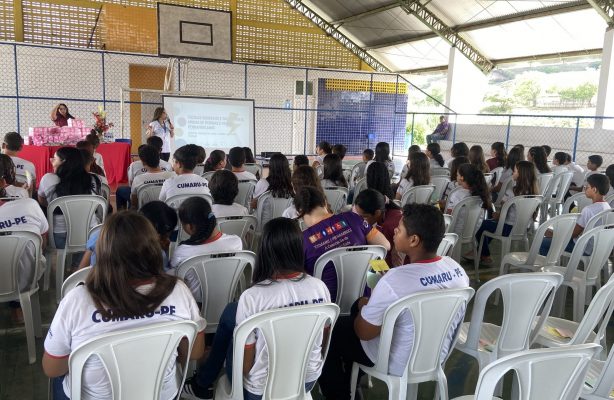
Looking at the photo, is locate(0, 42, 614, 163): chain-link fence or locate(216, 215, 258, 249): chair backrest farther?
locate(0, 42, 614, 163): chain-link fence

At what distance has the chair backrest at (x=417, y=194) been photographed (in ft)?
16.2

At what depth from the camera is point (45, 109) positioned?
12.3 m

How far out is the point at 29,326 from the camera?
9.12 ft

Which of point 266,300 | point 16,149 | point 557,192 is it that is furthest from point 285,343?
point 557,192

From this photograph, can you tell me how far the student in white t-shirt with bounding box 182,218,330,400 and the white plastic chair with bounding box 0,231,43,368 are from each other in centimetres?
135

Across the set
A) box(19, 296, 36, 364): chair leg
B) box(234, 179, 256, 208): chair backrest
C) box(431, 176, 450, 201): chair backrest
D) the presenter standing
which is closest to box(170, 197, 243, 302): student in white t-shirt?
box(19, 296, 36, 364): chair leg

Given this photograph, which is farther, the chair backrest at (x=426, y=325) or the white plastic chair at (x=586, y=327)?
the white plastic chair at (x=586, y=327)

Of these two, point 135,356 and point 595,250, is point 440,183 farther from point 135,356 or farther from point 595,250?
point 135,356

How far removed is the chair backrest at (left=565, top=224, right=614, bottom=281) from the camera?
3131 mm

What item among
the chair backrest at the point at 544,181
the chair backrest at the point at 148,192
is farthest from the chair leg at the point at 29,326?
the chair backrest at the point at 544,181

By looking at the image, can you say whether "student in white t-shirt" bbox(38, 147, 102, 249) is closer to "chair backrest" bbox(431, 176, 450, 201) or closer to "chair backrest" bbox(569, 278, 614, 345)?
"chair backrest" bbox(569, 278, 614, 345)

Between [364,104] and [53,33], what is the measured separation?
8877 millimetres

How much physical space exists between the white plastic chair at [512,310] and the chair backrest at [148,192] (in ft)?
10.2

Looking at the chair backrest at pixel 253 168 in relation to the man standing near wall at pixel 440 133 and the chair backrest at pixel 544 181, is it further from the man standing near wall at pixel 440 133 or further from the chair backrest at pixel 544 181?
the man standing near wall at pixel 440 133
